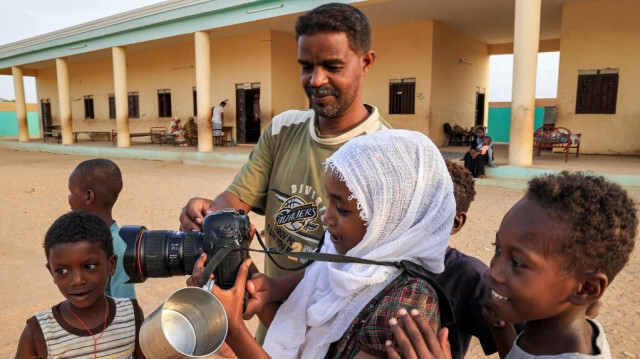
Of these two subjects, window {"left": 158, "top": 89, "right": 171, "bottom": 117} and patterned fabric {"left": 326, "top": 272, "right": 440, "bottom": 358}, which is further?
window {"left": 158, "top": 89, "right": 171, "bottom": 117}

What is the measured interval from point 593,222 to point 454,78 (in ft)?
38.7

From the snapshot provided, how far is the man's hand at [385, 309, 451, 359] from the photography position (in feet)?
2.85

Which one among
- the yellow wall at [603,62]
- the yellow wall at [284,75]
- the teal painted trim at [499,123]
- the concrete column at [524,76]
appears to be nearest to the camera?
the concrete column at [524,76]

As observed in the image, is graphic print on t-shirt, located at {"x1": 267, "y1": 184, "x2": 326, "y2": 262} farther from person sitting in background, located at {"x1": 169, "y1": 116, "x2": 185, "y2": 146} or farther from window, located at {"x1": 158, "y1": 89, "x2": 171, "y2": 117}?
window, located at {"x1": 158, "y1": 89, "x2": 171, "y2": 117}

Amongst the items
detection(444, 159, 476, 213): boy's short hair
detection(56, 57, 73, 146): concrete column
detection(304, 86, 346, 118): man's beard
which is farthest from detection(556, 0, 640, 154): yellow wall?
detection(56, 57, 73, 146): concrete column

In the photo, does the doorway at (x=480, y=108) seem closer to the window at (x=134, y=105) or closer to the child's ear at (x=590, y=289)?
the window at (x=134, y=105)

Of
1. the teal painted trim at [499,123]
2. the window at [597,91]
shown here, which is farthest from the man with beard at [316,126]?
the teal painted trim at [499,123]

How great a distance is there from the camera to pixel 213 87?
1359cm

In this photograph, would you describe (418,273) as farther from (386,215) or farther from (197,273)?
(197,273)

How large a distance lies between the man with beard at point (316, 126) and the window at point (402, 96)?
9948 mm

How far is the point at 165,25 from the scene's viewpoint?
11.2m

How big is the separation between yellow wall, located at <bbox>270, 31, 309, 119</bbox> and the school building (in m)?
0.03

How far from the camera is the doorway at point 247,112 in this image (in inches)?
508

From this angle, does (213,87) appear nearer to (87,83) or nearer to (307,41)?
(87,83)
